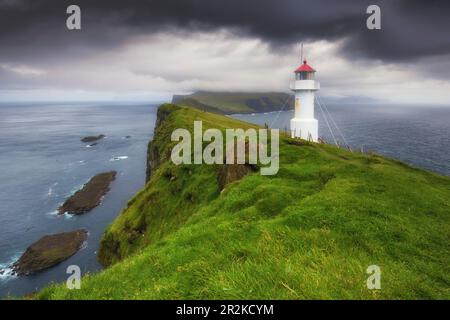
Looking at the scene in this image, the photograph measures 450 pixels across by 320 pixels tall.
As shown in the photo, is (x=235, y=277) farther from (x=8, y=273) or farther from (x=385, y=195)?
(x=8, y=273)

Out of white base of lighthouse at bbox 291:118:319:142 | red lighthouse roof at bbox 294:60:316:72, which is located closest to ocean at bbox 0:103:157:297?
white base of lighthouse at bbox 291:118:319:142

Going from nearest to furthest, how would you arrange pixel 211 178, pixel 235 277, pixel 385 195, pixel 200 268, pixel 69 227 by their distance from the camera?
pixel 235 277 → pixel 200 268 → pixel 385 195 → pixel 211 178 → pixel 69 227

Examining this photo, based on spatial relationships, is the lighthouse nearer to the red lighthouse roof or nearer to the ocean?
the red lighthouse roof

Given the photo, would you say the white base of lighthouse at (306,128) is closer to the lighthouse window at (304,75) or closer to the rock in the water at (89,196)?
the lighthouse window at (304,75)

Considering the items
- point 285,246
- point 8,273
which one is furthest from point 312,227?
point 8,273

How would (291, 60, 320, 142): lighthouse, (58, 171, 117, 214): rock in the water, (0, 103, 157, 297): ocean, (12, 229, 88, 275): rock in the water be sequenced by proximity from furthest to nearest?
(58, 171, 117, 214): rock in the water < (0, 103, 157, 297): ocean < (12, 229, 88, 275): rock in the water < (291, 60, 320, 142): lighthouse
